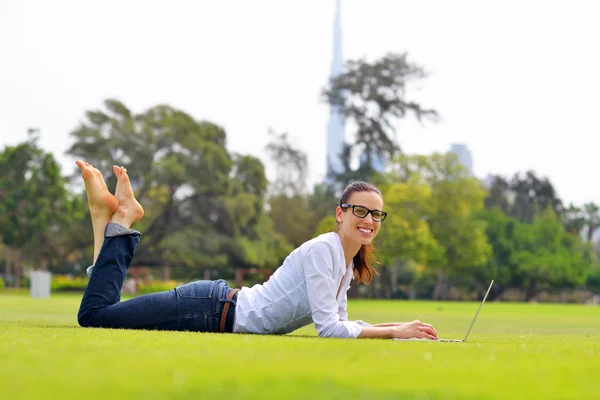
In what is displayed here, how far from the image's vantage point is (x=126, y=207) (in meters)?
6.29

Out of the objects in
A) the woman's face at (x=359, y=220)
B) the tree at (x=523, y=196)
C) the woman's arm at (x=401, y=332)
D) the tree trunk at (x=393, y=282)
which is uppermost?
the tree at (x=523, y=196)

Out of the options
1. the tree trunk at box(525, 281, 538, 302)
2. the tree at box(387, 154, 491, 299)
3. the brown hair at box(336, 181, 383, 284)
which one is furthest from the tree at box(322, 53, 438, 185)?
the brown hair at box(336, 181, 383, 284)

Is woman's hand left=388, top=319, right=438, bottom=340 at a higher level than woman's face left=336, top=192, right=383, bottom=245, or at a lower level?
lower

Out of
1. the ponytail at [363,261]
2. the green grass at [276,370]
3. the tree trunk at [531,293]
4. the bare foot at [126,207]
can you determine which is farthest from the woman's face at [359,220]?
the tree trunk at [531,293]

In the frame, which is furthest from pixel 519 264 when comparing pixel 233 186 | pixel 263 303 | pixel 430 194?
pixel 263 303

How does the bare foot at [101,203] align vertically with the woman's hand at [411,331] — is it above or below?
above

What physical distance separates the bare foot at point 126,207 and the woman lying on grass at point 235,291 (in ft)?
0.04

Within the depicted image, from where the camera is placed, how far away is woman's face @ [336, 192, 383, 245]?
231 inches

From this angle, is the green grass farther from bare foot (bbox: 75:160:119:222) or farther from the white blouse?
bare foot (bbox: 75:160:119:222)

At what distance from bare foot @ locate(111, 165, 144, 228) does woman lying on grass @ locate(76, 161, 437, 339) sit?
1 centimetres

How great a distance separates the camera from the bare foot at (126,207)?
619cm

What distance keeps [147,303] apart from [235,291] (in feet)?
2.01

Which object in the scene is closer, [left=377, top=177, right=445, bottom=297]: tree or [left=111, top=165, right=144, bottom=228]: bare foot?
[left=111, top=165, right=144, bottom=228]: bare foot

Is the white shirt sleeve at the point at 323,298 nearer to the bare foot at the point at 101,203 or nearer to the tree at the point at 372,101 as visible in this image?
the bare foot at the point at 101,203
